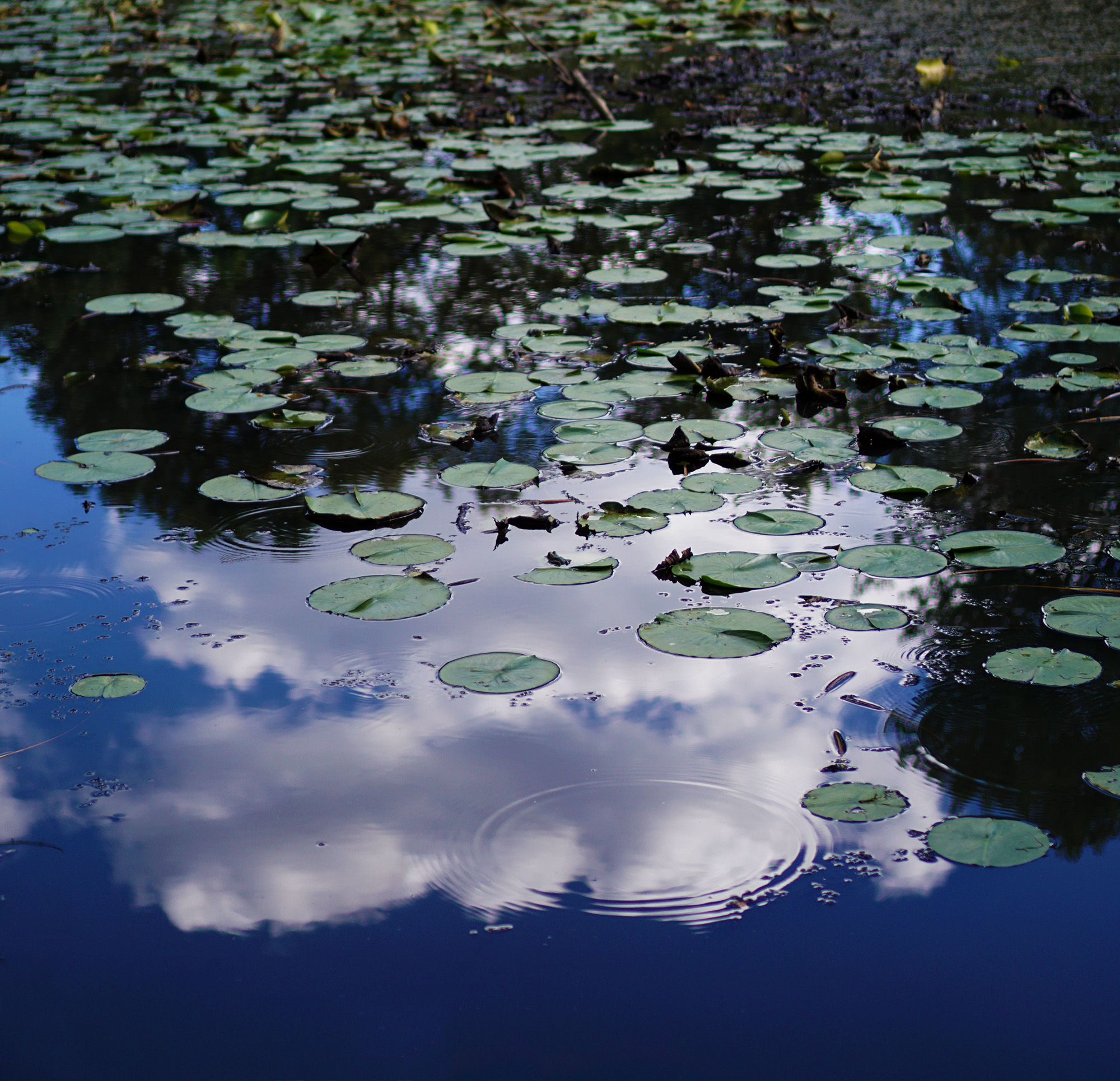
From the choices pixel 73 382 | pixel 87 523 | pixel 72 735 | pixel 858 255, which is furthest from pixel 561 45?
pixel 72 735

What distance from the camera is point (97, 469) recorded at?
2840 millimetres

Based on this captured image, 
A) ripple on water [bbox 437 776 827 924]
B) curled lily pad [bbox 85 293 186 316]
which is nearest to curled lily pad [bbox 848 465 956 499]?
ripple on water [bbox 437 776 827 924]

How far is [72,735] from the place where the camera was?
74.9 inches

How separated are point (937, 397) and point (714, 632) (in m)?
1.38

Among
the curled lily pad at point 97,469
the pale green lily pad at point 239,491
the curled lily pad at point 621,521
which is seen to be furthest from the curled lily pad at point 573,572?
the curled lily pad at point 97,469

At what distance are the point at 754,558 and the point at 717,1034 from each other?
1146mm

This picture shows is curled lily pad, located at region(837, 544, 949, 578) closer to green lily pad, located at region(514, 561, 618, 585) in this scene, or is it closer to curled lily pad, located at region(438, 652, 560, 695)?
green lily pad, located at region(514, 561, 618, 585)

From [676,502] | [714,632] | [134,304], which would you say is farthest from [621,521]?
[134,304]

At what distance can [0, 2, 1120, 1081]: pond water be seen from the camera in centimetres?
142

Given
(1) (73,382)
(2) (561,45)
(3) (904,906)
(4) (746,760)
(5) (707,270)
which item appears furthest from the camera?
(2) (561,45)

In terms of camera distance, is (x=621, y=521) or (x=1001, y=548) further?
(x=621, y=521)

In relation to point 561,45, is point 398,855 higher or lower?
lower

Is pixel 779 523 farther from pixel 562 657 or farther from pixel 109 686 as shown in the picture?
pixel 109 686

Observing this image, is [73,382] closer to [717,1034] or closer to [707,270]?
[707,270]
